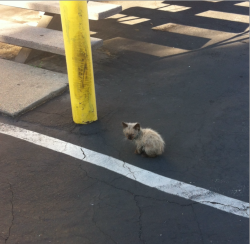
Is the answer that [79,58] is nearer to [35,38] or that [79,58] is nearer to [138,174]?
[138,174]

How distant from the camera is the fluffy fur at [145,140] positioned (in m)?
4.74

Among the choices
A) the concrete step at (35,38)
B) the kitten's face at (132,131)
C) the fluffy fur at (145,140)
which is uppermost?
the concrete step at (35,38)

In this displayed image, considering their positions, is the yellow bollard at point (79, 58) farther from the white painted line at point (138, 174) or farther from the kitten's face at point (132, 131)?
the kitten's face at point (132, 131)

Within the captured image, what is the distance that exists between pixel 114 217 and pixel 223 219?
1.43 m

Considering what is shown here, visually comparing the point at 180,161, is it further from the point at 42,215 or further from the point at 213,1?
the point at 213,1

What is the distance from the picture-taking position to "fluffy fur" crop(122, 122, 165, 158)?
15.6ft

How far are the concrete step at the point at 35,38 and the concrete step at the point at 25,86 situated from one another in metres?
0.54

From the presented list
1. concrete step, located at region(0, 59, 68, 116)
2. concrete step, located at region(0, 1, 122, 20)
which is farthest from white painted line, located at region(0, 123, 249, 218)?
concrete step, located at region(0, 1, 122, 20)

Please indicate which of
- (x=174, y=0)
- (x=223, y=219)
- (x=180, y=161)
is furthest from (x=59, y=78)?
(x=174, y=0)

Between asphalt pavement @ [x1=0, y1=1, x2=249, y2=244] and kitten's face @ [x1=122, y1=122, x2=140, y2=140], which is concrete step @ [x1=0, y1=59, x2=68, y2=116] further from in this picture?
kitten's face @ [x1=122, y1=122, x2=140, y2=140]

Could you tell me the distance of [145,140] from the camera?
476 cm

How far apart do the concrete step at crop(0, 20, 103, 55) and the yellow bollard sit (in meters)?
1.85

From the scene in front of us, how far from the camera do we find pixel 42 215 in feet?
12.6

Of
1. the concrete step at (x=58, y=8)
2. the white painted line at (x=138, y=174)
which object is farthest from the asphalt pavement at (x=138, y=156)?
the concrete step at (x=58, y=8)
